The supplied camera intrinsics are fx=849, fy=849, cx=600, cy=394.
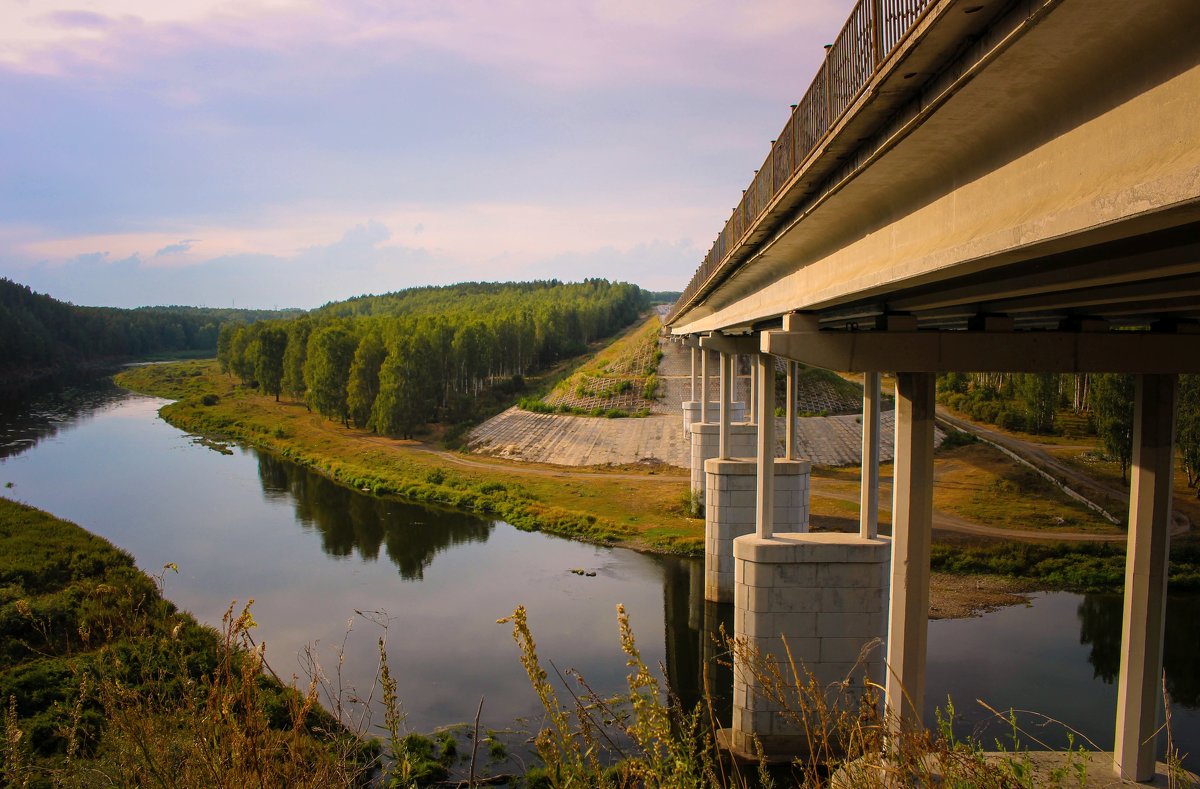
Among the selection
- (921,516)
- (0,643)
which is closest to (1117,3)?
(921,516)

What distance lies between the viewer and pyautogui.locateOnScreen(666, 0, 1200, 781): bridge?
485 cm

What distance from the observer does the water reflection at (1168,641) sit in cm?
1928

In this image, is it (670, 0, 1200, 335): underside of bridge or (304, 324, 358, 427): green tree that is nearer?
(670, 0, 1200, 335): underside of bridge

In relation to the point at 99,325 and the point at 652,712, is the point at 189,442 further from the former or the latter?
the point at 99,325

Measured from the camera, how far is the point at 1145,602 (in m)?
10.2

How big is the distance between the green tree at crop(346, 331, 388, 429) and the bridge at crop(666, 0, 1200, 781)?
166 ft

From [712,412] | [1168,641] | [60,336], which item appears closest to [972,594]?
[1168,641]

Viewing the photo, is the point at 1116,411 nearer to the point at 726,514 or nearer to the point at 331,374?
the point at 726,514

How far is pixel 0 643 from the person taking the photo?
655 inches

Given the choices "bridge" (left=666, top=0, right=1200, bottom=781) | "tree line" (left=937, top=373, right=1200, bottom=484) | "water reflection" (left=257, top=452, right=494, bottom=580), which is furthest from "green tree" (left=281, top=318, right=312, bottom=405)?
"bridge" (left=666, top=0, right=1200, bottom=781)

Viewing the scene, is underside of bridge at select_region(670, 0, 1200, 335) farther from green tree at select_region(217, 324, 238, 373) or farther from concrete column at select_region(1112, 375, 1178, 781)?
green tree at select_region(217, 324, 238, 373)

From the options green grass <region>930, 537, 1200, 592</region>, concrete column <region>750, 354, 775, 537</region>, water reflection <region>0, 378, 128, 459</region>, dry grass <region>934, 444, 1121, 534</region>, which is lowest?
green grass <region>930, 537, 1200, 592</region>

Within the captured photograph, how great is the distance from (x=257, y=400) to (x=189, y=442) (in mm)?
25972

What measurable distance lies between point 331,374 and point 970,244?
66.4m
